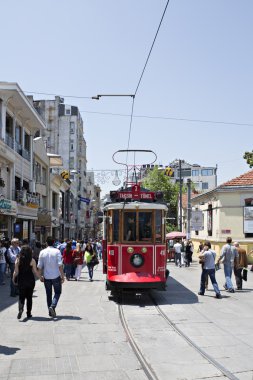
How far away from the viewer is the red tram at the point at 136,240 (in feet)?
43.8

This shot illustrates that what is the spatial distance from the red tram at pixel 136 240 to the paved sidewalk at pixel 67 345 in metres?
1.14

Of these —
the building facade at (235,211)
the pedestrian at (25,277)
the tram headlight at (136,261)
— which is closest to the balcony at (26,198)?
the building facade at (235,211)

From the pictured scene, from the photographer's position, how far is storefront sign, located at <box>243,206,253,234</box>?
3006cm

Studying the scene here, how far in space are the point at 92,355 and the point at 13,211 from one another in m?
A: 21.9

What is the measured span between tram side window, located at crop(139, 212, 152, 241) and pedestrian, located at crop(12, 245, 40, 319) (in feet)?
13.1

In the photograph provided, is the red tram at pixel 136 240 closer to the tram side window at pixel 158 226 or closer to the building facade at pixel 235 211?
the tram side window at pixel 158 226

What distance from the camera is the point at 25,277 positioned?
10188 millimetres

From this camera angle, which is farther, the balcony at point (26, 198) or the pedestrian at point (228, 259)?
the balcony at point (26, 198)

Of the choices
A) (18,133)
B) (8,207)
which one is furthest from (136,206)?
(18,133)

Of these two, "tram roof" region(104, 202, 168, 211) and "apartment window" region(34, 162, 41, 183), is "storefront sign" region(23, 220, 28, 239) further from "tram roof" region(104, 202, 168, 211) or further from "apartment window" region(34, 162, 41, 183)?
"tram roof" region(104, 202, 168, 211)

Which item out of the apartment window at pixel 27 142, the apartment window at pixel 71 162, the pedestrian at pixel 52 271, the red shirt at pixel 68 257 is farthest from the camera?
the apartment window at pixel 71 162

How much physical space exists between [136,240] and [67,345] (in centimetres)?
591

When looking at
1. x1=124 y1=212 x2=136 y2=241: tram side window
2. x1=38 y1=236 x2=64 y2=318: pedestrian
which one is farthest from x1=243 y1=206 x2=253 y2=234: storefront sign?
x1=38 y1=236 x2=64 y2=318: pedestrian

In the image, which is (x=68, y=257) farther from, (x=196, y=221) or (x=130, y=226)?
(x=196, y=221)
